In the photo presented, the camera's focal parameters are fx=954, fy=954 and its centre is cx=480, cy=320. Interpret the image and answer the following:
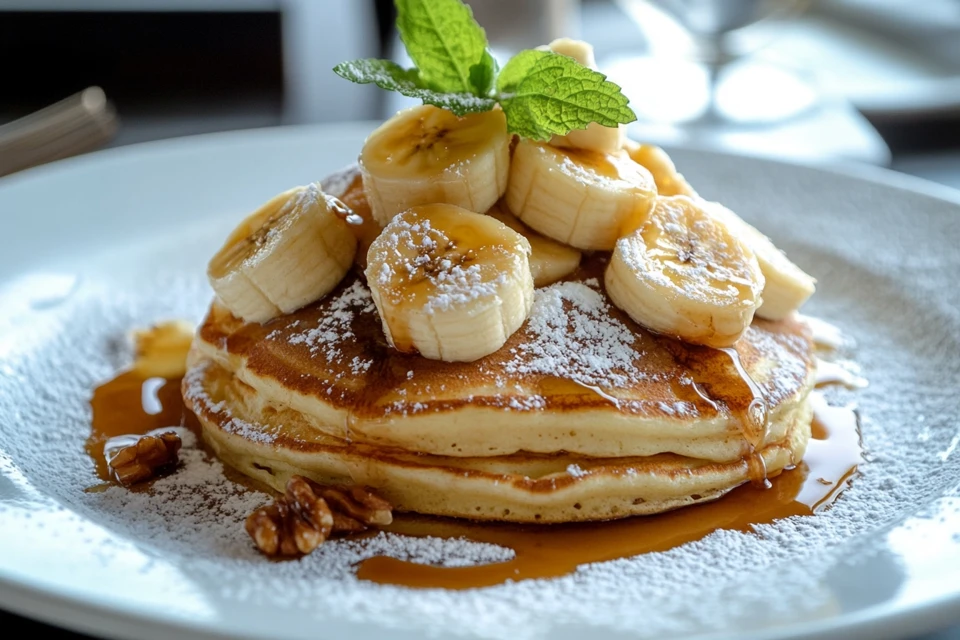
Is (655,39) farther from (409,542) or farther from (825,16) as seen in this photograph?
(409,542)

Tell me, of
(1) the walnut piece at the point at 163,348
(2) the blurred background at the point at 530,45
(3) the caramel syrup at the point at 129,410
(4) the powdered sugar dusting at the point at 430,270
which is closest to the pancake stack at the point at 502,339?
(4) the powdered sugar dusting at the point at 430,270

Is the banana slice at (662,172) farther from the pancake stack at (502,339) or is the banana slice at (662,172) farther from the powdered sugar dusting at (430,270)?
the powdered sugar dusting at (430,270)

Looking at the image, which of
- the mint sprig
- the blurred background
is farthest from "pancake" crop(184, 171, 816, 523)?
the blurred background

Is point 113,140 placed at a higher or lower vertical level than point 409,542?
lower

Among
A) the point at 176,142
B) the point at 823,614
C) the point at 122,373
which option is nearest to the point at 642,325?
the point at 823,614

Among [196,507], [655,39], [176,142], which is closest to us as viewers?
[196,507]
